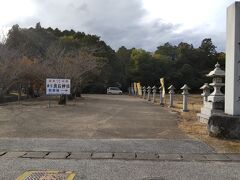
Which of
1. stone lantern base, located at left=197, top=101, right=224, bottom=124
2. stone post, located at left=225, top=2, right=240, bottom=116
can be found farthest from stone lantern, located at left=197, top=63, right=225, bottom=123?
stone post, located at left=225, top=2, right=240, bottom=116

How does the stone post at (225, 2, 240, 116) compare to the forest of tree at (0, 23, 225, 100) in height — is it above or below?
below

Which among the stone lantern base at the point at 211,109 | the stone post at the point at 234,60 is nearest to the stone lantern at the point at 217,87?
the stone lantern base at the point at 211,109

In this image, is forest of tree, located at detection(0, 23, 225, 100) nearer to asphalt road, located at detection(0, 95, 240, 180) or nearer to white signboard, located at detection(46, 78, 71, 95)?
white signboard, located at detection(46, 78, 71, 95)

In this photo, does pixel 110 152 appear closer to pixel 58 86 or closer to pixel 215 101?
pixel 215 101

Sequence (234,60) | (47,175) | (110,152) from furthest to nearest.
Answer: (234,60), (110,152), (47,175)

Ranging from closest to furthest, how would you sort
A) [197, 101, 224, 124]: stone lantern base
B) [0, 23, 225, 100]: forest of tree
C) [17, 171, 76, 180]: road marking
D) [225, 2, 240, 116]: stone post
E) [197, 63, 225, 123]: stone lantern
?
[17, 171, 76, 180]: road marking, [225, 2, 240, 116]: stone post, [197, 101, 224, 124]: stone lantern base, [197, 63, 225, 123]: stone lantern, [0, 23, 225, 100]: forest of tree

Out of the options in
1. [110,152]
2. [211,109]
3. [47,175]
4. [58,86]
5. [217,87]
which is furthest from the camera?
[58,86]

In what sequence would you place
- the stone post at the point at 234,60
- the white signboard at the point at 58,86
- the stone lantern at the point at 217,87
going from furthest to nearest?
1. the white signboard at the point at 58,86
2. the stone lantern at the point at 217,87
3. the stone post at the point at 234,60

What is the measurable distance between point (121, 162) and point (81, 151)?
4.28 feet

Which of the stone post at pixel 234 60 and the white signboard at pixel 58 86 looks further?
the white signboard at pixel 58 86

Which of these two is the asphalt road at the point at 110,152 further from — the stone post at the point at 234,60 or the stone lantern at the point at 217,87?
the stone lantern at the point at 217,87

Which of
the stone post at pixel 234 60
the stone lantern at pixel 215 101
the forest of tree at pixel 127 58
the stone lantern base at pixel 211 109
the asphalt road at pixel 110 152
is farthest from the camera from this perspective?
the forest of tree at pixel 127 58

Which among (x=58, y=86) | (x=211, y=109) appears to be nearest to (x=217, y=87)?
(x=211, y=109)

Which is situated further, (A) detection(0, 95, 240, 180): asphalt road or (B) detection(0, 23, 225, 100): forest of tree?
(B) detection(0, 23, 225, 100): forest of tree
